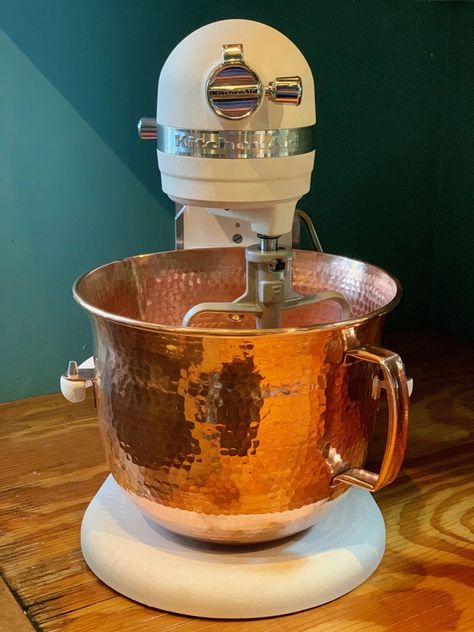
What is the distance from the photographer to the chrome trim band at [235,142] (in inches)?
20.5

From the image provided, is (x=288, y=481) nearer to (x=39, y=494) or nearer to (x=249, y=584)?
(x=249, y=584)

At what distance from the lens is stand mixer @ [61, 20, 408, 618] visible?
0.50 metres

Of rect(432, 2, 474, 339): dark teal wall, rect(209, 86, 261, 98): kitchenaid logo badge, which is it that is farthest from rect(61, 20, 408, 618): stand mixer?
rect(432, 2, 474, 339): dark teal wall

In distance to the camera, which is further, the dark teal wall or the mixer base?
the dark teal wall

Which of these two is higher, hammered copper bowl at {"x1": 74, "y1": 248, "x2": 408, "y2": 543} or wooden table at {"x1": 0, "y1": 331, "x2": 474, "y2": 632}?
hammered copper bowl at {"x1": 74, "y1": 248, "x2": 408, "y2": 543}

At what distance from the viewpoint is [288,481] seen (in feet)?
1.72

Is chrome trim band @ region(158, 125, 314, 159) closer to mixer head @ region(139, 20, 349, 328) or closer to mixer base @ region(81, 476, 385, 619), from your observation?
mixer head @ region(139, 20, 349, 328)

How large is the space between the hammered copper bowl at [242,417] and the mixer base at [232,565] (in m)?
0.02

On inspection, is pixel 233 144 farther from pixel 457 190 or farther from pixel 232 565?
pixel 457 190

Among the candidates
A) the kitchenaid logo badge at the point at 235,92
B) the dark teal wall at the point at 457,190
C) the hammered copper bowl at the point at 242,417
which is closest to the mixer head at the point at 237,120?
the kitchenaid logo badge at the point at 235,92

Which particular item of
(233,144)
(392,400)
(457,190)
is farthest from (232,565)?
(457,190)

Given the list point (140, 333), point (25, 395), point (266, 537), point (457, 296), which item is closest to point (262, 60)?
point (140, 333)

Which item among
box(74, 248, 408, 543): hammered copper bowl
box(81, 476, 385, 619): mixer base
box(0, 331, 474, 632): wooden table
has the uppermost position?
box(74, 248, 408, 543): hammered copper bowl

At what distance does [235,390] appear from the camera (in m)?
0.50
